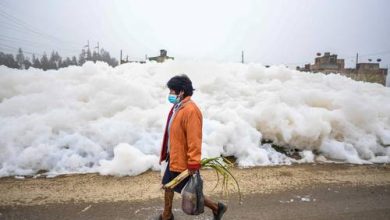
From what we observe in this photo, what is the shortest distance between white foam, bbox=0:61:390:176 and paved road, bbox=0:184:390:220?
151 centimetres

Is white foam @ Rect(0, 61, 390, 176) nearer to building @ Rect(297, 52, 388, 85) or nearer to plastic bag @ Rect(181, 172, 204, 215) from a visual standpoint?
plastic bag @ Rect(181, 172, 204, 215)

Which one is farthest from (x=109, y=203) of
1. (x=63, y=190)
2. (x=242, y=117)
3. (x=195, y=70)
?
(x=195, y=70)

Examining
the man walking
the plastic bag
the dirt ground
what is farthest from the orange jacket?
the dirt ground

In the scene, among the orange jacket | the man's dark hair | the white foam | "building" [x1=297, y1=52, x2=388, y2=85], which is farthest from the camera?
"building" [x1=297, y1=52, x2=388, y2=85]

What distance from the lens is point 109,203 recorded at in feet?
15.4

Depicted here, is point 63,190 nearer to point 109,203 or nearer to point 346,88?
point 109,203

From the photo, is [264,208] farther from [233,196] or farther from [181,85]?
[181,85]

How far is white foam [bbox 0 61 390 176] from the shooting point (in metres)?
6.50

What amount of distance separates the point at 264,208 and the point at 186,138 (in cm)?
186

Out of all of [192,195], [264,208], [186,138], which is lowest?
[264,208]

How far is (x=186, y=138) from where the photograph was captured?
3436 mm

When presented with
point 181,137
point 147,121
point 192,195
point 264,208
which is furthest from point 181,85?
point 147,121

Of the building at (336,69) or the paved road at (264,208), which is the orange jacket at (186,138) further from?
the building at (336,69)

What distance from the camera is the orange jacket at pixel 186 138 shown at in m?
3.34
